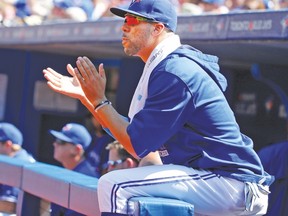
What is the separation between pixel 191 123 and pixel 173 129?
103 millimetres

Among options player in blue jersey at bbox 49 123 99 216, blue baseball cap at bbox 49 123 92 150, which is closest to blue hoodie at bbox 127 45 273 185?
player in blue jersey at bbox 49 123 99 216

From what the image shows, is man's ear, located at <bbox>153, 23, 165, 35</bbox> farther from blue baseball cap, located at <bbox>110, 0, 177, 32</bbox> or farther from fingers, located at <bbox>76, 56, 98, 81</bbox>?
fingers, located at <bbox>76, 56, 98, 81</bbox>

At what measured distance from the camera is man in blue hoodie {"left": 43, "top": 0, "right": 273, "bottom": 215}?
9.67 ft

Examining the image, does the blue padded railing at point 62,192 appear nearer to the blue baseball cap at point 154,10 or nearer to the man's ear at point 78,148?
the blue baseball cap at point 154,10

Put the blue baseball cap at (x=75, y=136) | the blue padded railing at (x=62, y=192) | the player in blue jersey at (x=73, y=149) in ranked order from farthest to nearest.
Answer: the blue baseball cap at (x=75, y=136), the player in blue jersey at (x=73, y=149), the blue padded railing at (x=62, y=192)

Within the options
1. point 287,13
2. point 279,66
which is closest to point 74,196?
point 287,13

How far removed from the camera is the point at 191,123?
3.03 metres

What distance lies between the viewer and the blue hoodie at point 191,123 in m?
2.94

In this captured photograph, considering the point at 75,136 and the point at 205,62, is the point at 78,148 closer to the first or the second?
the point at 75,136

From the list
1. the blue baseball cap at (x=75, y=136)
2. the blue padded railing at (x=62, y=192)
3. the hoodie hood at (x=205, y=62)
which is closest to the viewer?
the blue padded railing at (x=62, y=192)

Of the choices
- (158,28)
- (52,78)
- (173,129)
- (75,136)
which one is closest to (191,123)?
(173,129)

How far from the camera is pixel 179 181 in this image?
301 centimetres

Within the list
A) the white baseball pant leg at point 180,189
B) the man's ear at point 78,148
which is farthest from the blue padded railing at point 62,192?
the man's ear at point 78,148

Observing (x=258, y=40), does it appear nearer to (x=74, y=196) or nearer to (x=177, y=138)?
(x=74, y=196)
